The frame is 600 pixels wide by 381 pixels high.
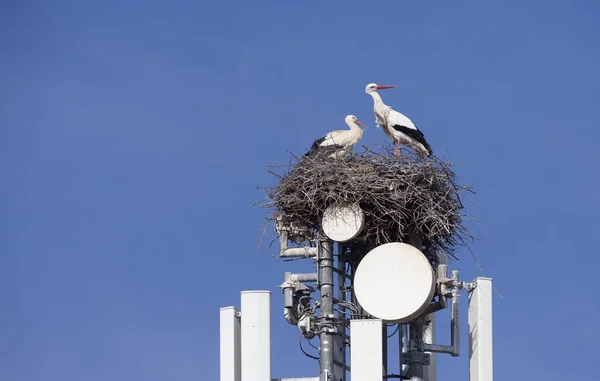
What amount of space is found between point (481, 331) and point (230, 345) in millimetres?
3471

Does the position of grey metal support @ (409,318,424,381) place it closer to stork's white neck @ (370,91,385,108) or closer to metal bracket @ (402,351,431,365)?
metal bracket @ (402,351,431,365)

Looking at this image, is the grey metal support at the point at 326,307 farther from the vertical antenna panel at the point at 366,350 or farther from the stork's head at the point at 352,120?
the stork's head at the point at 352,120

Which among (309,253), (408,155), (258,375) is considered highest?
(408,155)

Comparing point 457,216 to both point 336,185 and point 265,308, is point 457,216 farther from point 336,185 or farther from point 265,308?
point 265,308

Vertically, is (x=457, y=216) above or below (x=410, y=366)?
above

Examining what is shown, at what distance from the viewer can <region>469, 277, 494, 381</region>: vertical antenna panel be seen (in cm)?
2203

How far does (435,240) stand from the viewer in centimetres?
2373

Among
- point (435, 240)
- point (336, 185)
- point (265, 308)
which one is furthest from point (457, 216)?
point (265, 308)

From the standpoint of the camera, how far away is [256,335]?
21.9 meters

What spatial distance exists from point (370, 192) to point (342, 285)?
1.45 meters

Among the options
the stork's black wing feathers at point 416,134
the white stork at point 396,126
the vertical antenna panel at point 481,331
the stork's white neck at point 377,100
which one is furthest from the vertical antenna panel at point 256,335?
the stork's white neck at point 377,100

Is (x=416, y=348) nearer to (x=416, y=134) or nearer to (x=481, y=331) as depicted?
(x=481, y=331)

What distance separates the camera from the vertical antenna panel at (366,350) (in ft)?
69.0

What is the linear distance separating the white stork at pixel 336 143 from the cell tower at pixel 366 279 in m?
0.87
